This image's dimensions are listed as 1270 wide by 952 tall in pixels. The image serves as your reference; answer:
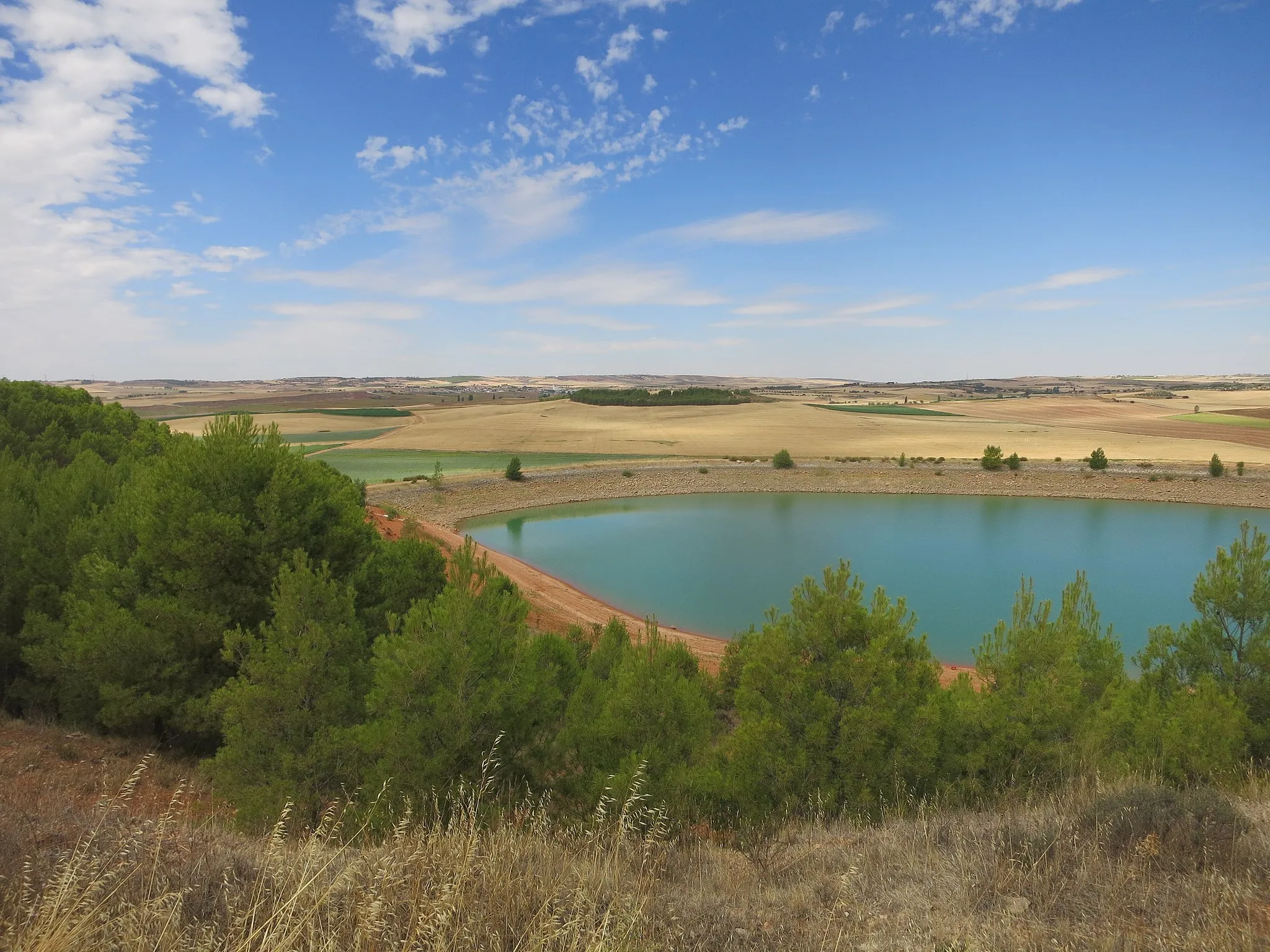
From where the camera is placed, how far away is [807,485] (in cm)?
4538

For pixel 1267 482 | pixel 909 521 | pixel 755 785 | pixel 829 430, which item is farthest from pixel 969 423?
pixel 755 785

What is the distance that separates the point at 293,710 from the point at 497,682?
2454 mm

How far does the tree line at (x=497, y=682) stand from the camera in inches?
255

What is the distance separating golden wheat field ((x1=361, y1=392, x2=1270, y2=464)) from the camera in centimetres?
5481

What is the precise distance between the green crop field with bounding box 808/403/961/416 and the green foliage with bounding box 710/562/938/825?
81.7 meters

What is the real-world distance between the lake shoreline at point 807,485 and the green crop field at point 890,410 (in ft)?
130

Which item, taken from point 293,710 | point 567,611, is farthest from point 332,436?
point 293,710

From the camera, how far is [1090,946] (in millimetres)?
3113

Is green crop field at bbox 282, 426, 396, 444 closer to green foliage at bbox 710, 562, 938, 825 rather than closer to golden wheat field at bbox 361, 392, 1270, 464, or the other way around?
golden wheat field at bbox 361, 392, 1270, 464

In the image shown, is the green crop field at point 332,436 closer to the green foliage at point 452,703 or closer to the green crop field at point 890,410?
the green crop field at point 890,410

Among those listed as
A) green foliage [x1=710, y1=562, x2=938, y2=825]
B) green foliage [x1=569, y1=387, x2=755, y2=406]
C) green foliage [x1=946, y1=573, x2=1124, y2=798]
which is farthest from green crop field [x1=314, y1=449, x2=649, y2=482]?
green foliage [x1=710, y1=562, x2=938, y2=825]

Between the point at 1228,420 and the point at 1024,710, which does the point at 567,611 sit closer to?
the point at 1024,710

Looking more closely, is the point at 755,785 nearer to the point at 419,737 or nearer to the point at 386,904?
the point at 419,737

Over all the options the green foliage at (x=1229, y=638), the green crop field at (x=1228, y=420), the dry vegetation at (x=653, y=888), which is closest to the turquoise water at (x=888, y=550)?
the green foliage at (x=1229, y=638)
